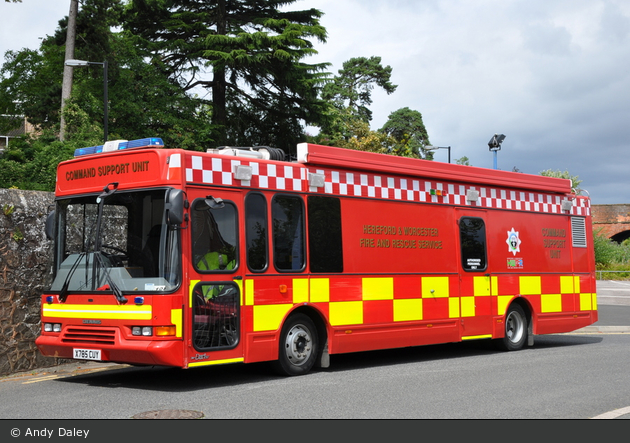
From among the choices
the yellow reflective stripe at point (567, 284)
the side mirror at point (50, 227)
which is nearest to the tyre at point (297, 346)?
the side mirror at point (50, 227)

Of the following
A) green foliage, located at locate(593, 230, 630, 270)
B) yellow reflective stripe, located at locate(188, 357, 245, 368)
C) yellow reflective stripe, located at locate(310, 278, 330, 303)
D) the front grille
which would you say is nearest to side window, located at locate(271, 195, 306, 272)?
yellow reflective stripe, located at locate(310, 278, 330, 303)

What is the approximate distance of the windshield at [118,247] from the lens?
8.84 m

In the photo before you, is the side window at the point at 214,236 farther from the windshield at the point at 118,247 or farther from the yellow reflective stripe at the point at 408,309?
the yellow reflective stripe at the point at 408,309

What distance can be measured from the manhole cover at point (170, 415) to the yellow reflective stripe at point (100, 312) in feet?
5.04

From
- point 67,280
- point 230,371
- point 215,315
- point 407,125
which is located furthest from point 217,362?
point 407,125

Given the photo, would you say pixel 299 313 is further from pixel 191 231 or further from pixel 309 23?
pixel 309 23

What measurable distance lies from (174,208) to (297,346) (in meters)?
2.85

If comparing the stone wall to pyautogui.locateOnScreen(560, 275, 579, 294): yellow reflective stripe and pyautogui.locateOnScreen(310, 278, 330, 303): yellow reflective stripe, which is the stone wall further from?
pyautogui.locateOnScreen(560, 275, 579, 294): yellow reflective stripe

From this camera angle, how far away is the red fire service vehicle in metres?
8.92

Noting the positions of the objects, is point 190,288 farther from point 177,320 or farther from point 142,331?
point 142,331

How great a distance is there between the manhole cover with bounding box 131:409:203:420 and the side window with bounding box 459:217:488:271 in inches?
269

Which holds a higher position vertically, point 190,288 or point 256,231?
point 256,231

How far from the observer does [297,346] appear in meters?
10.3

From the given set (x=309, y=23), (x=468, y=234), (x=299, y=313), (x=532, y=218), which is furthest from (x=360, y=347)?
(x=309, y=23)
